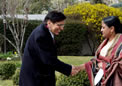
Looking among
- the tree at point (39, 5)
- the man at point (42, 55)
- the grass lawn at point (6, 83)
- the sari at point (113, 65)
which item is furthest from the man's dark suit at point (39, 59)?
the tree at point (39, 5)

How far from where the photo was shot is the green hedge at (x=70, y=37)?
13844mm

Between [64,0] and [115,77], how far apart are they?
20.4 meters

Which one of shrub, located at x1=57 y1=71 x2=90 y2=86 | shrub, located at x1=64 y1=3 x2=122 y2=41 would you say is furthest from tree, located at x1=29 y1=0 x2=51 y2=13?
shrub, located at x1=57 y1=71 x2=90 y2=86

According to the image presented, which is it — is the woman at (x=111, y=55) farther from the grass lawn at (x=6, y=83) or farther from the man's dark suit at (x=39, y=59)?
the grass lawn at (x=6, y=83)

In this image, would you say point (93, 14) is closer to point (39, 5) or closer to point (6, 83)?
point (6, 83)

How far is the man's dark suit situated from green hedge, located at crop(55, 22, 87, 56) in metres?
10.8

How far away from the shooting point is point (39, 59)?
298 cm

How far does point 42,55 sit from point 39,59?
0.11m

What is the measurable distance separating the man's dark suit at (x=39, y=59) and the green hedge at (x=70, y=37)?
1081 centimetres

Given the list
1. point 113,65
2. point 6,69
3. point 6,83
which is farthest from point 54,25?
point 6,69

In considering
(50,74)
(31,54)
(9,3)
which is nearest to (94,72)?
(50,74)

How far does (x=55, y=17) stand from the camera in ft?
9.77

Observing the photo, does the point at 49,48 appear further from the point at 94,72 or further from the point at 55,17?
the point at 94,72

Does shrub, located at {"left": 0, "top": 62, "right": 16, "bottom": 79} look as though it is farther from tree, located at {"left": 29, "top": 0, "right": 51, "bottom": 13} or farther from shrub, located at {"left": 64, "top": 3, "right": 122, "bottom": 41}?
tree, located at {"left": 29, "top": 0, "right": 51, "bottom": 13}
